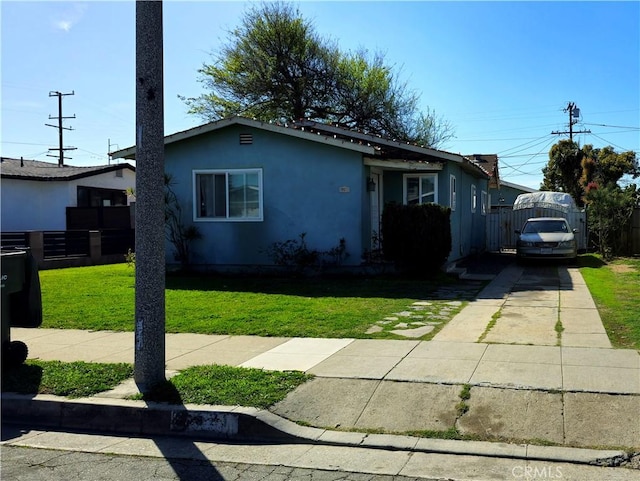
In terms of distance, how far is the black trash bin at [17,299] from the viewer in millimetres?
6910

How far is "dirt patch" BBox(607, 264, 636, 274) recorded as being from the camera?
636 inches

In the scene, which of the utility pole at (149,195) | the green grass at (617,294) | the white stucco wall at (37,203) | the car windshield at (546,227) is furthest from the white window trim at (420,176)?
the white stucco wall at (37,203)

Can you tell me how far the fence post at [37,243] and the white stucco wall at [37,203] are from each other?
7179mm

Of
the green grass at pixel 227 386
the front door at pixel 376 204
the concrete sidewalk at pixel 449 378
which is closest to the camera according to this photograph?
the concrete sidewalk at pixel 449 378

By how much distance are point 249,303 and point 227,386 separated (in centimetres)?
523

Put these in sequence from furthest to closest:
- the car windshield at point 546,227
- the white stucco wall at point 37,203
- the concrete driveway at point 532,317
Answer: the white stucco wall at point 37,203, the car windshield at point 546,227, the concrete driveway at point 532,317

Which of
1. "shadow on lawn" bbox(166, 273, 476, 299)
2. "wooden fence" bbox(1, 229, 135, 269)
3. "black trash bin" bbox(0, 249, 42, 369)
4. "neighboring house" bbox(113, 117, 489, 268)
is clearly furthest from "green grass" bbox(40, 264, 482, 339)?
"wooden fence" bbox(1, 229, 135, 269)

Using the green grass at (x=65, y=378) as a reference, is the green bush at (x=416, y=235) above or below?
above

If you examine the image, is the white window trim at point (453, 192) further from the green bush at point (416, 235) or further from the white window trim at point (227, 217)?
the white window trim at point (227, 217)

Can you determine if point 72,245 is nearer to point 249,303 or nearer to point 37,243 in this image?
point 37,243

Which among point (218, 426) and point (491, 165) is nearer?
point (218, 426)

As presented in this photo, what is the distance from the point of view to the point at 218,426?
17.9 ft

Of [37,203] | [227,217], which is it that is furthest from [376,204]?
[37,203]

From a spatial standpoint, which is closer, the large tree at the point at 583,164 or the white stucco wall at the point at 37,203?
the white stucco wall at the point at 37,203
